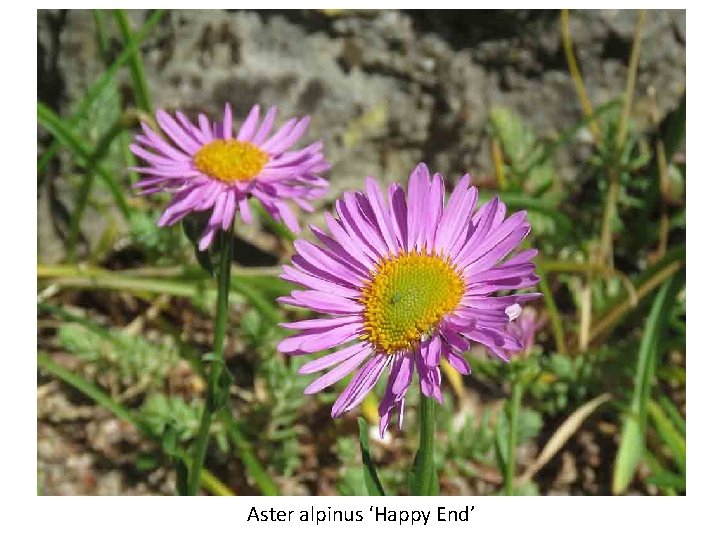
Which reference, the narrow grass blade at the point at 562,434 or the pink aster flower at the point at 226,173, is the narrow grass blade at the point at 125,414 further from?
the narrow grass blade at the point at 562,434

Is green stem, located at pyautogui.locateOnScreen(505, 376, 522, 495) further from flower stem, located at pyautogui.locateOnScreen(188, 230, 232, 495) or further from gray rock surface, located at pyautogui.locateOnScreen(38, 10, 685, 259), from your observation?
gray rock surface, located at pyautogui.locateOnScreen(38, 10, 685, 259)

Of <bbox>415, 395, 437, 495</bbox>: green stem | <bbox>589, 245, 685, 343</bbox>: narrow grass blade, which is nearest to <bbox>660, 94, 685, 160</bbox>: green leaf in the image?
<bbox>589, 245, 685, 343</bbox>: narrow grass blade

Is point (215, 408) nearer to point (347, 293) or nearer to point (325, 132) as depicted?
point (347, 293)

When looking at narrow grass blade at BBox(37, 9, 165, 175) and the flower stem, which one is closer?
the flower stem

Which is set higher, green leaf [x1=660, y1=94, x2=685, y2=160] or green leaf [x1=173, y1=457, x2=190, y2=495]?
green leaf [x1=660, y1=94, x2=685, y2=160]

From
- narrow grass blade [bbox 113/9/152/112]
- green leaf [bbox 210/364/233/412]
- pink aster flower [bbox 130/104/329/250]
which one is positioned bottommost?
green leaf [bbox 210/364/233/412]

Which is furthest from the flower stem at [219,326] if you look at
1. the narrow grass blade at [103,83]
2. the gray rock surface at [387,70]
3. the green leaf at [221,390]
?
the gray rock surface at [387,70]

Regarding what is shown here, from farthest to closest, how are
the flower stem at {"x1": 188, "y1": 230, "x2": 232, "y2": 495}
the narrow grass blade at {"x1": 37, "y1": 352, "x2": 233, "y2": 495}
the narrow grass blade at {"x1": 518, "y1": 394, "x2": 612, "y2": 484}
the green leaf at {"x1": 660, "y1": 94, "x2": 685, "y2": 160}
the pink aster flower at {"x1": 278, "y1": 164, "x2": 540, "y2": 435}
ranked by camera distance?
1. the green leaf at {"x1": 660, "y1": 94, "x2": 685, "y2": 160}
2. the narrow grass blade at {"x1": 518, "y1": 394, "x2": 612, "y2": 484}
3. the narrow grass blade at {"x1": 37, "y1": 352, "x2": 233, "y2": 495}
4. the flower stem at {"x1": 188, "y1": 230, "x2": 232, "y2": 495}
5. the pink aster flower at {"x1": 278, "y1": 164, "x2": 540, "y2": 435}
